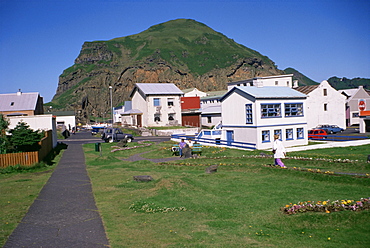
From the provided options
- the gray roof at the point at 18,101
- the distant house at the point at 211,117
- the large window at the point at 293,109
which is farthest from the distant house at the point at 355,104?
the gray roof at the point at 18,101

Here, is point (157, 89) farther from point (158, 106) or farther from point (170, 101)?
point (158, 106)

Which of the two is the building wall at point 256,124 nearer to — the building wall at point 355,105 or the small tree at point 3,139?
the small tree at point 3,139

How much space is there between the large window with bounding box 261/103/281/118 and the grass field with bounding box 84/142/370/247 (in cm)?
1573

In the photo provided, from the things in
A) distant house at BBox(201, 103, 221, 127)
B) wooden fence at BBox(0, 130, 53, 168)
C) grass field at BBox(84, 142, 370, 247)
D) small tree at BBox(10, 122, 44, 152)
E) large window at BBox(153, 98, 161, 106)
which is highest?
large window at BBox(153, 98, 161, 106)

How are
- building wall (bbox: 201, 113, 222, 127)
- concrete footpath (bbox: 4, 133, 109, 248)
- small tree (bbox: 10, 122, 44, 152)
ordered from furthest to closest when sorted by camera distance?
building wall (bbox: 201, 113, 222, 127) → small tree (bbox: 10, 122, 44, 152) → concrete footpath (bbox: 4, 133, 109, 248)

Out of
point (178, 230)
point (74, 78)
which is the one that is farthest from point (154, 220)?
point (74, 78)

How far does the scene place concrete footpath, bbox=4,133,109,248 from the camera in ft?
30.3

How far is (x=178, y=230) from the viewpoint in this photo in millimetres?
9805

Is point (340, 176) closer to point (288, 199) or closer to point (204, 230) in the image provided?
point (288, 199)

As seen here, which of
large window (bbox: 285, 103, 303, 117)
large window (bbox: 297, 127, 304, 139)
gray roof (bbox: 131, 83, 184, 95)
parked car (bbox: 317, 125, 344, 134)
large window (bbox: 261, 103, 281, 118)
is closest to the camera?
large window (bbox: 261, 103, 281, 118)

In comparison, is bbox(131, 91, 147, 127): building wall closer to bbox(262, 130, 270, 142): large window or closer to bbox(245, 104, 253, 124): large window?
bbox(245, 104, 253, 124): large window

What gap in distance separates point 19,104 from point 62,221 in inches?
2073

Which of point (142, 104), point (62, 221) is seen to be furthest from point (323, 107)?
point (62, 221)

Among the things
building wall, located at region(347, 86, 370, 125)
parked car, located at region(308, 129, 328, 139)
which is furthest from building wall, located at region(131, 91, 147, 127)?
building wall, located at region(347, 86, 370, 125)
